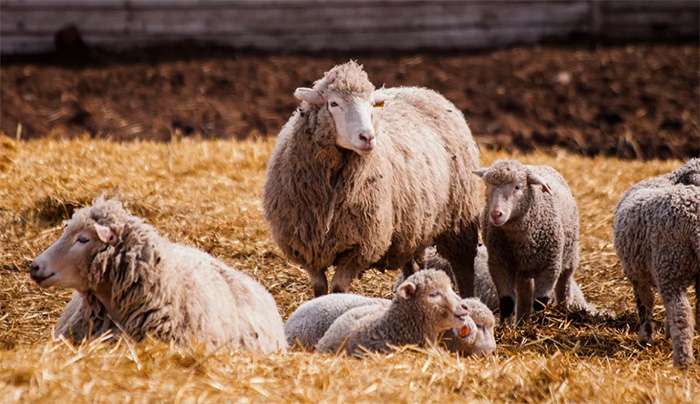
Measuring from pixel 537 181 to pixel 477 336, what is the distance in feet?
5.35

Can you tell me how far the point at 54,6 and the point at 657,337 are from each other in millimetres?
12487

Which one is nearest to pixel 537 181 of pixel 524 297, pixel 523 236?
pixel 523 236

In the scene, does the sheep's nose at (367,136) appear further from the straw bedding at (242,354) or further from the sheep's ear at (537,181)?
the straw bedding at (242,354)

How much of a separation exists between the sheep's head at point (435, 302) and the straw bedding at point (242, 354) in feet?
0.95

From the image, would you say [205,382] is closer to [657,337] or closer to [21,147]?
[657,337]

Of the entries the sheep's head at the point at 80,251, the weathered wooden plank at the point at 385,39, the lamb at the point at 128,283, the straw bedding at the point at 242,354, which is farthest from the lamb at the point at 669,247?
the weathered wooden plank at the point at 385,39

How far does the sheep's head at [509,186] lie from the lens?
861 cm

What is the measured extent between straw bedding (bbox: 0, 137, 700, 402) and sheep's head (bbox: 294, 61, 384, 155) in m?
1.62

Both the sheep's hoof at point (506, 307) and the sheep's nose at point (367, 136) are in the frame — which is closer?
Answer: the sheep's nose at point (367, 136)

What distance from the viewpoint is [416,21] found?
19406 mm

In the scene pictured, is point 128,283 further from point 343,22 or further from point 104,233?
point 343,22

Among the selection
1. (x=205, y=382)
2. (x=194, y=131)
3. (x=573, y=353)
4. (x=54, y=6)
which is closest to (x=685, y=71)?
(x=194, y=131)

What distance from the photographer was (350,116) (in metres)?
8.14

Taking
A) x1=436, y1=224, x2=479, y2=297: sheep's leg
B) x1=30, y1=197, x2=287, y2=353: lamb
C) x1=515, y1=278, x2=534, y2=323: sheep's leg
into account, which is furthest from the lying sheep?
x1=436, y1=224, x2=479, y2=297: sheep's leg
